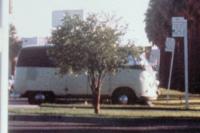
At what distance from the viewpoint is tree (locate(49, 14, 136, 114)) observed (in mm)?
5207

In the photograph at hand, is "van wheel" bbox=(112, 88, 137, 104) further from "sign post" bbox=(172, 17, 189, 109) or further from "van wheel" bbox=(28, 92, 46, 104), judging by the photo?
"sign post" bbox=(172, 17, 189, 109)

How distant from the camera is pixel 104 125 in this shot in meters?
4.84

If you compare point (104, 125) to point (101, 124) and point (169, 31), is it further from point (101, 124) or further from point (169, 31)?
point (169, 31)

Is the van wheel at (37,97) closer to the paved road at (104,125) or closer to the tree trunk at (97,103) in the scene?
the paved road at (104,125)

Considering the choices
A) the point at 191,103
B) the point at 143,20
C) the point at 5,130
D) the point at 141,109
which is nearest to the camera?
the point at 5,130

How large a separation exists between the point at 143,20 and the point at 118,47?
2019 millimetres

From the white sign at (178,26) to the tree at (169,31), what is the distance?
0.12 ft

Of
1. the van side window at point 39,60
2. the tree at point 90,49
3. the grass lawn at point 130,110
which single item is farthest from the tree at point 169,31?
the van side window at point 39,60

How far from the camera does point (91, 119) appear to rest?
5.20 metres

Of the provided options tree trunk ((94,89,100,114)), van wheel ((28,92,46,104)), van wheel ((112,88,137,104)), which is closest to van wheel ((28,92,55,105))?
van wheel ((28,92,46,104))

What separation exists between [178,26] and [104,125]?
1241mm

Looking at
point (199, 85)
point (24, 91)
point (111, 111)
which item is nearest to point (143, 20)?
point (199, 85)

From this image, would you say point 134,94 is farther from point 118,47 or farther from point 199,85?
point 199,85

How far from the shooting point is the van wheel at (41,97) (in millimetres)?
5402
